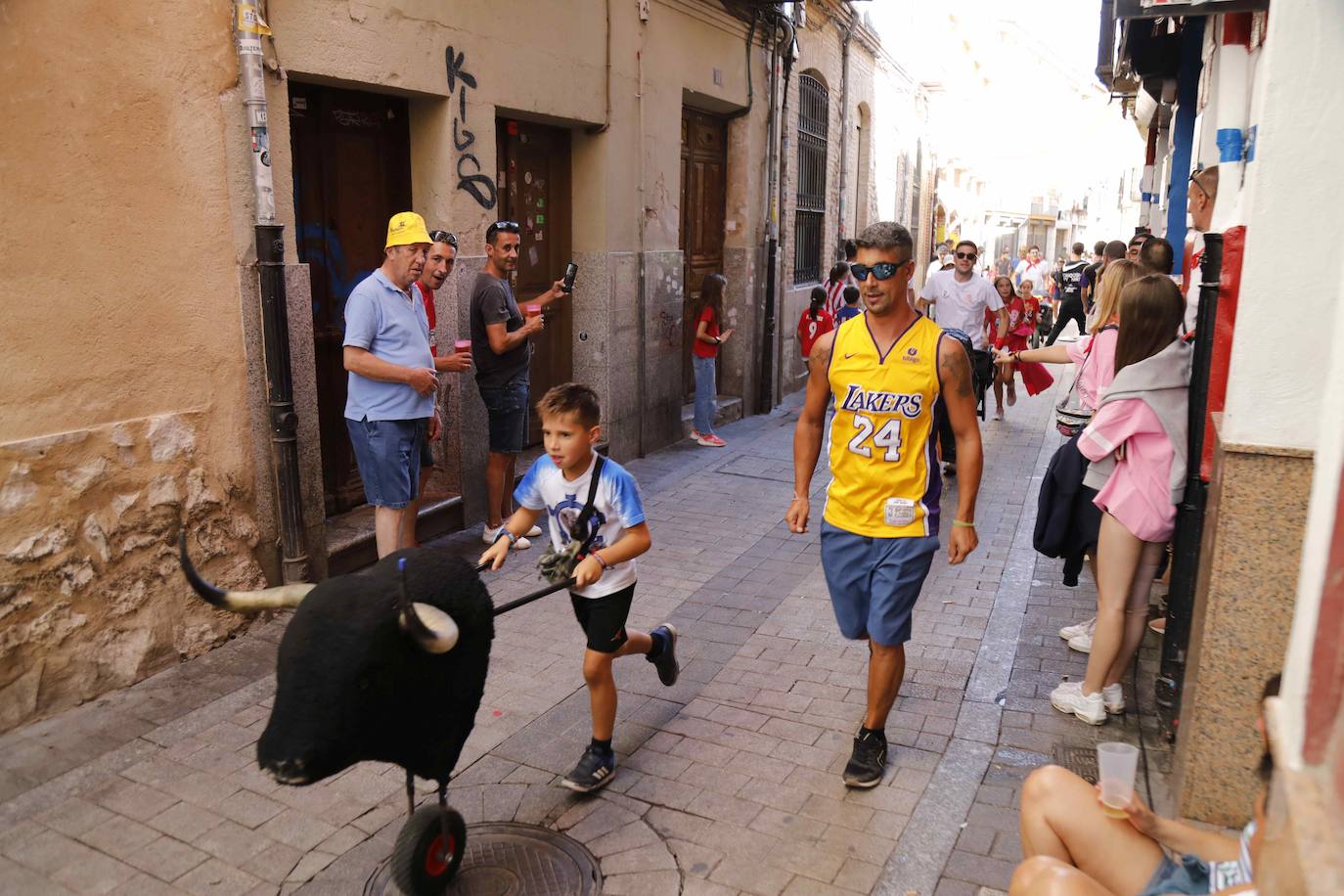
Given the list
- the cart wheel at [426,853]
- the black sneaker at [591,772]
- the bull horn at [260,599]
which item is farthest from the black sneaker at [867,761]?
the bull horn at [260,599]

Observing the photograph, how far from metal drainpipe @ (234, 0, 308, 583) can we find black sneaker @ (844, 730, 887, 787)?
3.13m

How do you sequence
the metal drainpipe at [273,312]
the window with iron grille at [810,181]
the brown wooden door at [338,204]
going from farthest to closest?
the window with iron grille at [810,181], the brown wooden door at [338,204], the metal drainpipe at [273,312]

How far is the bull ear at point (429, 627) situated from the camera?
2.79 m

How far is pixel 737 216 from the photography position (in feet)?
39.6

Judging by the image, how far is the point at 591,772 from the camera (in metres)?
4.14

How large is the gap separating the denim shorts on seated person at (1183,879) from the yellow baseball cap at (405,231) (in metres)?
4.49

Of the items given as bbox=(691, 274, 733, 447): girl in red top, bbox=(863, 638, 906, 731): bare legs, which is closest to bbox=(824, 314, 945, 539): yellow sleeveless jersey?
bbox=(863, 638, 906, 731): bare legs

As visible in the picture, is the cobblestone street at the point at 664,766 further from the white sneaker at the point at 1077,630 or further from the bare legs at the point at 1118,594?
the bare legs at the point at 1118,594

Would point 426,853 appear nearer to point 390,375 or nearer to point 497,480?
point 390,375

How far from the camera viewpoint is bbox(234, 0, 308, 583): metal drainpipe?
5.32m

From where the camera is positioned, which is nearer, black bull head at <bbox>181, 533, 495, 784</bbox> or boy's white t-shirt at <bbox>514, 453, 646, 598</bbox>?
black bull head at <bbox>181, 533, 495, 784</bbox>

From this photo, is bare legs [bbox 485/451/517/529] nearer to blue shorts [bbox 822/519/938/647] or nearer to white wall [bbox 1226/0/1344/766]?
blue shorts [bbox 822/519/938/647]

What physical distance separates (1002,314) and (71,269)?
7336 millimetres

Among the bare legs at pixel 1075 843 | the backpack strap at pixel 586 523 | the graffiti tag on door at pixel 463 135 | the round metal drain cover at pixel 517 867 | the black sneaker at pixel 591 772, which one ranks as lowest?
the round metal drain cover at pixel 517 867
